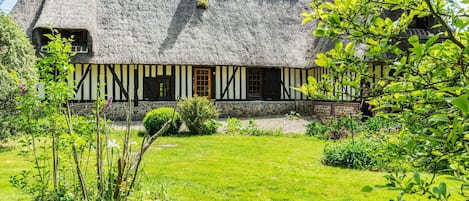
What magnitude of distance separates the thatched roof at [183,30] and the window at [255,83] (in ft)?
3.42

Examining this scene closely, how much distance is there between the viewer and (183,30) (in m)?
17.5

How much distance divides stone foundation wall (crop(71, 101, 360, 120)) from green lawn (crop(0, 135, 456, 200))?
21.3 ft

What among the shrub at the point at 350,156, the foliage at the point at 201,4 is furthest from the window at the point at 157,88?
the shrub at the point at 350,156

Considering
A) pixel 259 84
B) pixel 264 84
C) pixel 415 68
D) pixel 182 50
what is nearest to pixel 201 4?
pixel 182 50

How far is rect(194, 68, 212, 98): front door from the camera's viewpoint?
1753 cm

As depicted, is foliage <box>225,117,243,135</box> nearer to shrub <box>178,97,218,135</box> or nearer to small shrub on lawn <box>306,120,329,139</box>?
shrub <box>178,97,218,135</box>

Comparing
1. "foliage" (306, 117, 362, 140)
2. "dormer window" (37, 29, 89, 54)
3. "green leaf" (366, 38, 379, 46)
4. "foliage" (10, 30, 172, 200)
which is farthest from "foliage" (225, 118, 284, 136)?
"green leaf" (366, 38, 379, 46)

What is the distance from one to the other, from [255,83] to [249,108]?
1.63m

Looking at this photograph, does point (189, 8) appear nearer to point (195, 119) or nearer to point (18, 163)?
point (195, 119)

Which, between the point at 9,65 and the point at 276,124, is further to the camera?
the point at 276,124

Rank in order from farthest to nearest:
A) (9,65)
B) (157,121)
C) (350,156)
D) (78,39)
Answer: (78,39) < (157,121) < (9,65) < (350,156)

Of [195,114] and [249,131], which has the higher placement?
[195,114]

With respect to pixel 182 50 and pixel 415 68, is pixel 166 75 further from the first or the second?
pixel 415 68

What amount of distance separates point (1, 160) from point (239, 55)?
37.5 ft
